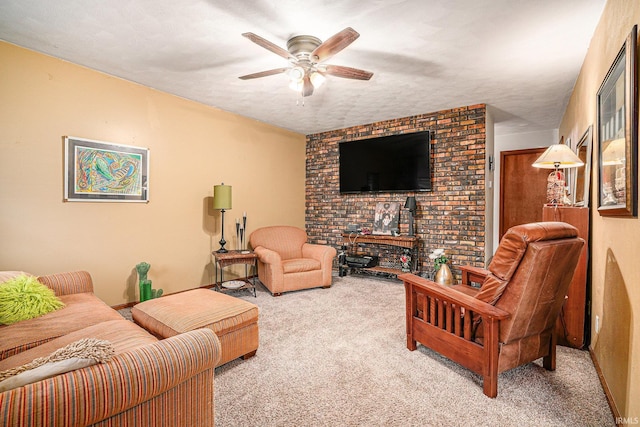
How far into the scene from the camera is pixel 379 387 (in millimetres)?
2014

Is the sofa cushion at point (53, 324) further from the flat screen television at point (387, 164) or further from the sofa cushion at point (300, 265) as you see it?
the flat screen television at point (387, 164)

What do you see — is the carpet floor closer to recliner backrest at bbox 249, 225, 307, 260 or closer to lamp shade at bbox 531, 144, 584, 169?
lamp shade at bbox 531, 144, 584, 169

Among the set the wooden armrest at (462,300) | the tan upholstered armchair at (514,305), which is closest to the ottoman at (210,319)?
the wooden armrest at (462,300)

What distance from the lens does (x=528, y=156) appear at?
6094 millimetres

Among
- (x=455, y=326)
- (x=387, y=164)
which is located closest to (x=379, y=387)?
(x=455, y=326)

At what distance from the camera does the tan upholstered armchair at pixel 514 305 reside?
179 cm

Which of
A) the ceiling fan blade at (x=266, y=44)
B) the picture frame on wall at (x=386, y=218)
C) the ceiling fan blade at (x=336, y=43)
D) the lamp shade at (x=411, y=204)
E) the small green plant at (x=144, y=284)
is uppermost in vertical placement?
the ceiling fan blade at (x=266, y=44)

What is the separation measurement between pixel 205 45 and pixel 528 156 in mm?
5989

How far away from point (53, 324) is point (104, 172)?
197cm

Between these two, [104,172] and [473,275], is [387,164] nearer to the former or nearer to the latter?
[473,275]

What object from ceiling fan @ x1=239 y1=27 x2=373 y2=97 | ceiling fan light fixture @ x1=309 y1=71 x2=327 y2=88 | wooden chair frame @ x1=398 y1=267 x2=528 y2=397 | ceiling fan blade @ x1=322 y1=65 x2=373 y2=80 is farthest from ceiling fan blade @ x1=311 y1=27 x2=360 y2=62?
wooden chair frame @ x1=398 y1=267 x2=528 y2=397

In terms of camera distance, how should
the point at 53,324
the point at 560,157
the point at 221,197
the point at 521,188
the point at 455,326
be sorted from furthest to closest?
the point at 521,188
the point at 221,197
the point at 560,157
the point at 455,326
the point at 53,324

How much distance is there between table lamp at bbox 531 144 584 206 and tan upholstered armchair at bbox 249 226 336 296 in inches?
106

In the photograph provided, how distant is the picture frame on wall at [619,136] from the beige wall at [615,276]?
10 centimetres
